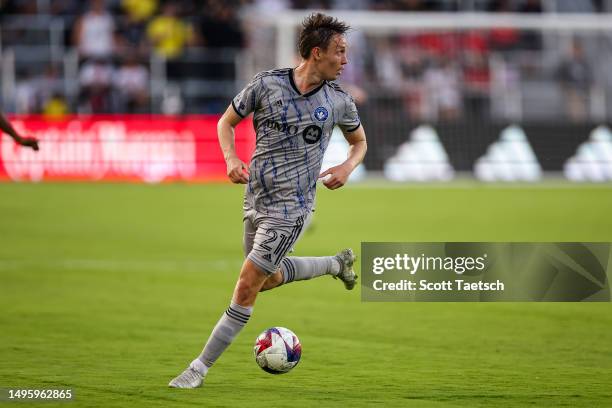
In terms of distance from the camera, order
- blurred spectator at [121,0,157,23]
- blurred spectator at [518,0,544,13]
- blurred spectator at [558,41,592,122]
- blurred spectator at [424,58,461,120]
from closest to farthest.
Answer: blurred spectator at [424,58,461,120] → blurred spectator at [558,41,592,122] → blurred spectator at [121,0,157,23] → blurred spectator at [518,0,544,13]

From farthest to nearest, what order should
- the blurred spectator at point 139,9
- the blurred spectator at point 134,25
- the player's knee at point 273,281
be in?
the blurred spectator at point 139,9 < the blurred spectator at point 134,25 < the player's knee at point 273,281

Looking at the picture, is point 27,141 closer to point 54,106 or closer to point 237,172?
point 237,172

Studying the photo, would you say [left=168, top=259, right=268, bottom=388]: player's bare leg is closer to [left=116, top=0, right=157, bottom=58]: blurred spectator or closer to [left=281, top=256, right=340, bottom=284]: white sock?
[left=281, top=256, right=340, bottom=284]: white sock

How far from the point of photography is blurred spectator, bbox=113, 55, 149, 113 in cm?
2850

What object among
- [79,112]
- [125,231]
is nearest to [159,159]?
[79,112]

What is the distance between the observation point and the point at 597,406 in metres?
7.41

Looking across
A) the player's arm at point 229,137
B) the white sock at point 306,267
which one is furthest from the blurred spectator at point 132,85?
the player's arm at point 229,137

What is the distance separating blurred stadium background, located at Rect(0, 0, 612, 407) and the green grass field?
39 millimetres

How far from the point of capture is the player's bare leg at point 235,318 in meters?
7.75

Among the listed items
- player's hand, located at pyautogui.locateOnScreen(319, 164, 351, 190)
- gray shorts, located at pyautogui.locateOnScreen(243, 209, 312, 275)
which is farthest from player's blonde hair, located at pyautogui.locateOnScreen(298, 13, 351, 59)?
gray shorts, located at pyautogui.locateOnScreen(243, 209, 312, 275)

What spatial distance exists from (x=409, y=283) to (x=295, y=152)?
5.00 feet

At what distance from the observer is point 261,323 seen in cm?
1116

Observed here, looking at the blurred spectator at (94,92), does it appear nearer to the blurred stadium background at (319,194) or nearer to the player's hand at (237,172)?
the blurred stadium background at (319,194)

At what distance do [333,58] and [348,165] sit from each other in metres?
0.71
